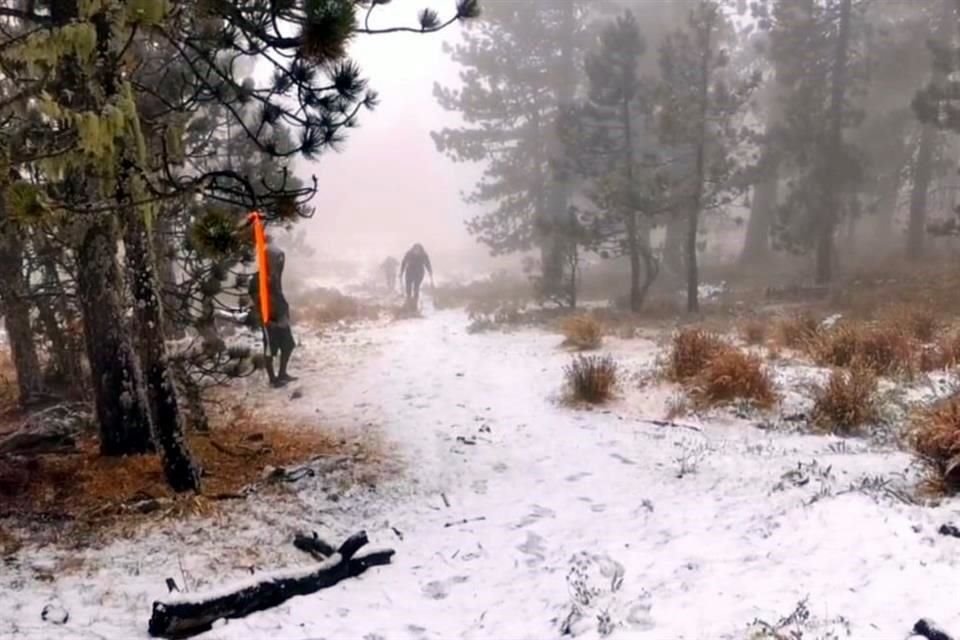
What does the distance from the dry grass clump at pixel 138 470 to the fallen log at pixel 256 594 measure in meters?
1.46

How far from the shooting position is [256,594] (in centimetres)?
393

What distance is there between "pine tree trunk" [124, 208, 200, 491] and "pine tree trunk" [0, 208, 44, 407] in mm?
2365

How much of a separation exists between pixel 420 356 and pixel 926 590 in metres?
8.74

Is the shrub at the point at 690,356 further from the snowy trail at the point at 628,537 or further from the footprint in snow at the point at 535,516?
the footprint in snow at the point at 535,516

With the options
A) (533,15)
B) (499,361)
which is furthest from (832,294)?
(533,15)

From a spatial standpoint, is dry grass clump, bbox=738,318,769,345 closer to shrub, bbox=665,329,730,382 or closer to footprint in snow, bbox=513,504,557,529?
shrub, bbox=665,329,730,382

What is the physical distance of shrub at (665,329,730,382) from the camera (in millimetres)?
8305

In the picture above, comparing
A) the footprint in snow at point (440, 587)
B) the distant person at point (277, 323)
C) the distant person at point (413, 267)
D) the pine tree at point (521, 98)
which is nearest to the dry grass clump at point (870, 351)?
the footprint in snow at point (440, 587)

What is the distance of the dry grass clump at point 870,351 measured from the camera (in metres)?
7.98

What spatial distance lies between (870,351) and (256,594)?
7562mm

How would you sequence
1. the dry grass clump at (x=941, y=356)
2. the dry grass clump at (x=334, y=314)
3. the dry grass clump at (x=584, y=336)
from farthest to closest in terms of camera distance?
the dry grass clump at (x=334, y=314)
the dry grass clump at (x=584, y=336)
the dry grass clump at (x=941, y=356)

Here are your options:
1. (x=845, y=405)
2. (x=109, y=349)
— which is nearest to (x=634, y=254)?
(x=845, y=405)

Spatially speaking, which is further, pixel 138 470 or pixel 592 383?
pixel 592 383

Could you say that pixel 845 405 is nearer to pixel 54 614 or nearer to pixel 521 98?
pixel 54 614
